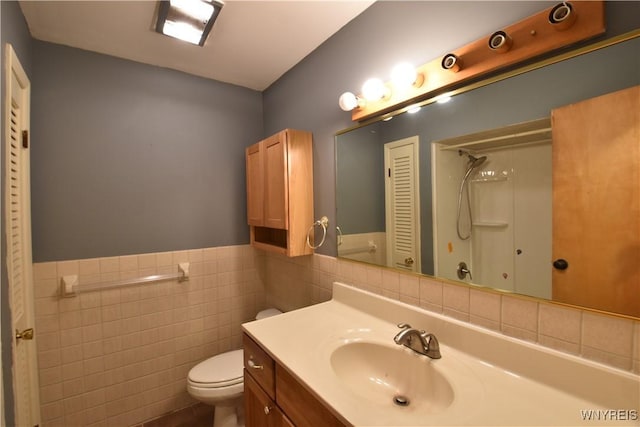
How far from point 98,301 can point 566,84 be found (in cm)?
245

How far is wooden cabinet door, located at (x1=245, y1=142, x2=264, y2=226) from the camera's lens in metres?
1.87

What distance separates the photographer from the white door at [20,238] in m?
1.12

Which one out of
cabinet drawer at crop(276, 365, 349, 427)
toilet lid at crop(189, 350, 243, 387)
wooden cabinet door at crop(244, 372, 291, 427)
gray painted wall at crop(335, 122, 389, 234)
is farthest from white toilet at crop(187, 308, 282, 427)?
gray painted wall at crop(335, 122, 389, 234)

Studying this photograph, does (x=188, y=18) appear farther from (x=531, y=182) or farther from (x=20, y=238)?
(x=531, y=182)

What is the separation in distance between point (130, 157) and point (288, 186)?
3.57 feet

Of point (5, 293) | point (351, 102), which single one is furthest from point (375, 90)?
point (5, 293)

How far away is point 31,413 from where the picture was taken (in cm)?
138

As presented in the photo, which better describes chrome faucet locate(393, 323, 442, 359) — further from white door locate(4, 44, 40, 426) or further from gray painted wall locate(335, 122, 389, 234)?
white door locate(4, 44, 40, 426)

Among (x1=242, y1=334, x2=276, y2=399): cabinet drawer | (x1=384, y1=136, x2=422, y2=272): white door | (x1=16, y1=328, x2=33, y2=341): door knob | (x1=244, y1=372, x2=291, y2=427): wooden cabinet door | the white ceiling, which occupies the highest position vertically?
the white ceiling

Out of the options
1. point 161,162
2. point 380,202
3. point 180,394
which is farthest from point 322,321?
point 161,162

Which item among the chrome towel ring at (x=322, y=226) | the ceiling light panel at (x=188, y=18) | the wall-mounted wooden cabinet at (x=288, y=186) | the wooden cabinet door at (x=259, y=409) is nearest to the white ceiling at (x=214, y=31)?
the ceiling light panel at (x=188, y=18)

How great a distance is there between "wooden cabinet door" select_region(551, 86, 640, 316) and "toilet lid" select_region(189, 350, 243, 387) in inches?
63.7

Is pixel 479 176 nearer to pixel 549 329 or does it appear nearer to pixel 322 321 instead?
pixel 549 329

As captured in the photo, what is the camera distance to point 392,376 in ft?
3.39
